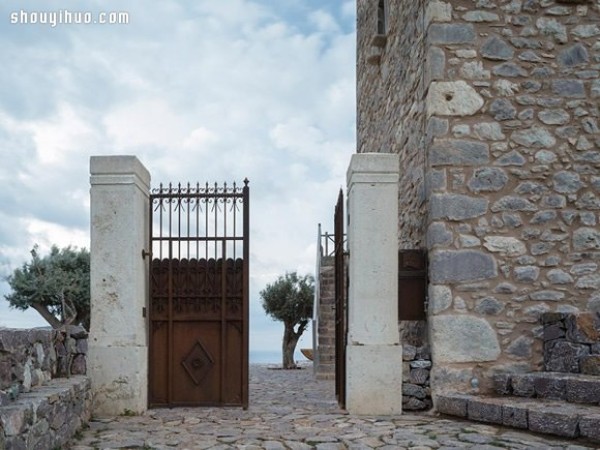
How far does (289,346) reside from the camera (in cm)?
1488

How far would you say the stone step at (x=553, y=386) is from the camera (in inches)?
231

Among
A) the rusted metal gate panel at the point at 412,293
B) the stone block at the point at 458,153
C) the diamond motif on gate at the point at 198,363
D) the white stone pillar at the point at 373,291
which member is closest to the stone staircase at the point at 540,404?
the white stone pillar at the point at 373,291

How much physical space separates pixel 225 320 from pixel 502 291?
271 centimetres

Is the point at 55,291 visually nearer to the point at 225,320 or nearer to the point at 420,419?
the point at 225,320

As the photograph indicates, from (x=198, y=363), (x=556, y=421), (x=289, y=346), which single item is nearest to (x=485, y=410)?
(x=556, y=421)

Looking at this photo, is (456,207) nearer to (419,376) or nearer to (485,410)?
(419,376)

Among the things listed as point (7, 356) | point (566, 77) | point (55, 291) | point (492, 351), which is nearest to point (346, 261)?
point (492, 351)

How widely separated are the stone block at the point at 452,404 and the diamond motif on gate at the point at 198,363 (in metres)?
2.23

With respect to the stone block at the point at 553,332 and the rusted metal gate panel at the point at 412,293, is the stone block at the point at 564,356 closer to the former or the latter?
the stone block at the point at 553,332

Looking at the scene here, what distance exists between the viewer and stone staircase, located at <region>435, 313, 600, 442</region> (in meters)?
5.48

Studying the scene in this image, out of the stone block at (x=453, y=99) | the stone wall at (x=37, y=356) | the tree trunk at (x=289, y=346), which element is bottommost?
the tree trunk at (x=289, y=346)

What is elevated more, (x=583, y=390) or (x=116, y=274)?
(x=116, y=274)

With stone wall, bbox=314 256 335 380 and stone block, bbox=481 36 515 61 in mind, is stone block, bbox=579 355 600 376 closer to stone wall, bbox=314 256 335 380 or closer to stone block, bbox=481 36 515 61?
stone block, bbox=481 36 515 61

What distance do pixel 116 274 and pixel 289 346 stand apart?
8.36m
